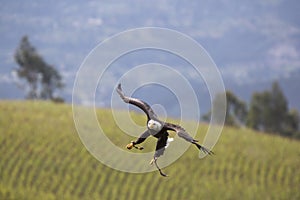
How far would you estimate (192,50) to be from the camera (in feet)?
4.55

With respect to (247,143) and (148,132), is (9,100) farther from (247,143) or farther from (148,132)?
(148,132)

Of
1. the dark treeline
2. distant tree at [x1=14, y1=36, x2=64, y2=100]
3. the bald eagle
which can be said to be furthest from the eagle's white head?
the dark treeline

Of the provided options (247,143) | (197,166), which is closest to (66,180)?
(197,166)

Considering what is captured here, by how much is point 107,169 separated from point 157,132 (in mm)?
35218

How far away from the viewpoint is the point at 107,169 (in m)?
36.3

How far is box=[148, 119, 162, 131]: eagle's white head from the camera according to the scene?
1.31m

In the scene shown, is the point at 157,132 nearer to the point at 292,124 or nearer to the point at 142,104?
the point at 142,104

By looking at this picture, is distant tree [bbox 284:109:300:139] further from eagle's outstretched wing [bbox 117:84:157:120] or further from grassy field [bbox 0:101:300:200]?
eagle's outstretched wing [bbox 117:84:157:120]

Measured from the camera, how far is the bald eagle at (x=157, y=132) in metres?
1.31

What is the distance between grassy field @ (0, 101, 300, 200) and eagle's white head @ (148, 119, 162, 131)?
29.7m

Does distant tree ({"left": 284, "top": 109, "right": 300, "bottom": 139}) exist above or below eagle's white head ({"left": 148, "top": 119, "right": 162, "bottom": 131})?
above

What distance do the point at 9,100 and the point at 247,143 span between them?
45.9 ft

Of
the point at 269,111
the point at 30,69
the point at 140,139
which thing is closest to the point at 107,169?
the point at 269,111

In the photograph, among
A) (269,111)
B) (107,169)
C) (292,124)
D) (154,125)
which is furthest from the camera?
(292,124)
